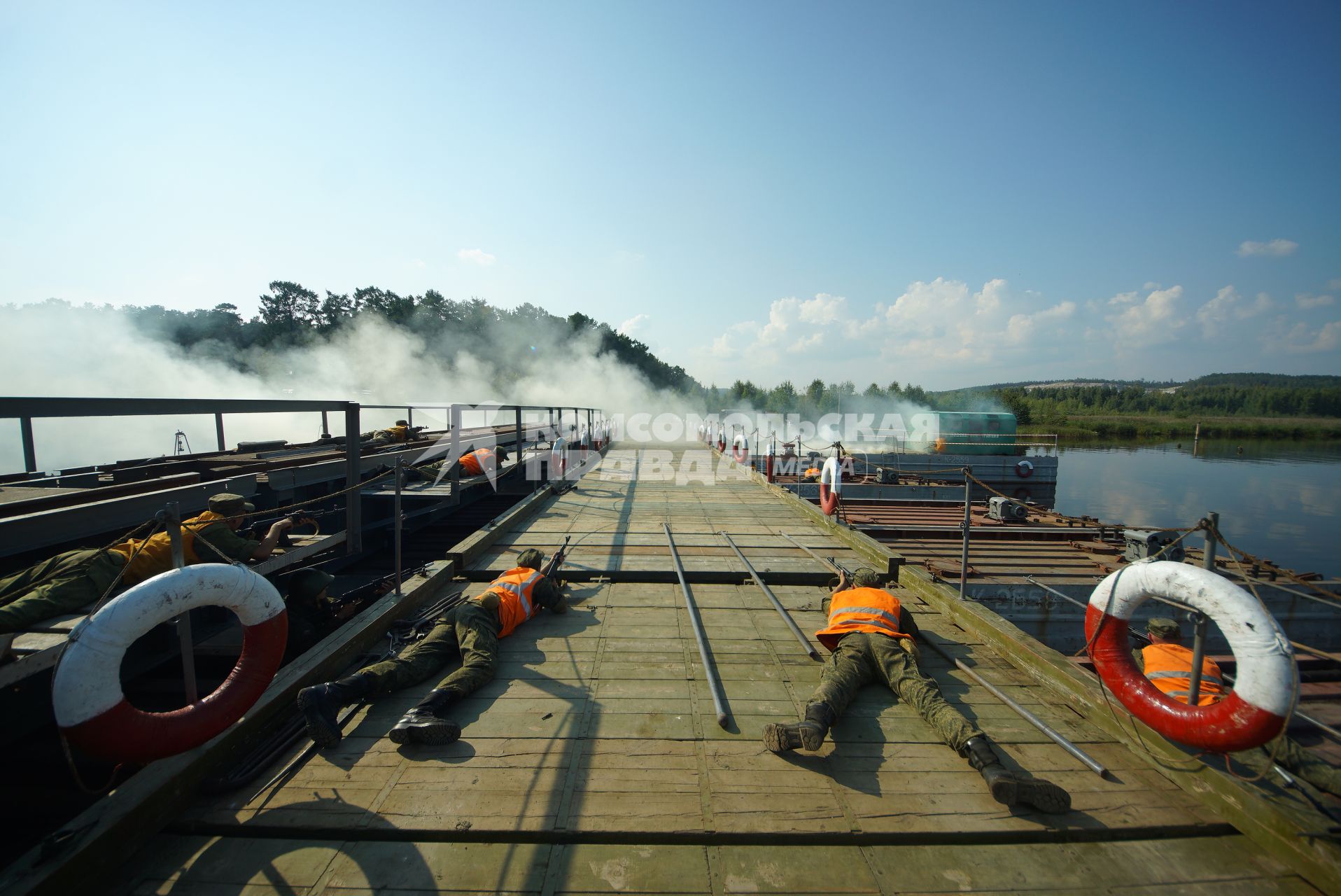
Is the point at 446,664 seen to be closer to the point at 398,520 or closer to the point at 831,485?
the point at 398,520

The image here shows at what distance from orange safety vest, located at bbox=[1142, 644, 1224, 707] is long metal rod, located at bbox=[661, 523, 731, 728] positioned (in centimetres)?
268

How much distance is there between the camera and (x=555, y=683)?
3.88 m

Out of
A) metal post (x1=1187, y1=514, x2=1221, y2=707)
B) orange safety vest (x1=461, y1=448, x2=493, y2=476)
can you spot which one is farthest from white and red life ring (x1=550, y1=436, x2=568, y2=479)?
metal post (x1=1187, y1=514, x2=1221, y2=707)

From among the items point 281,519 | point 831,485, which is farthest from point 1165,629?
point 281,519

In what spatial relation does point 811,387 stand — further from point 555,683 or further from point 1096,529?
point 555,683

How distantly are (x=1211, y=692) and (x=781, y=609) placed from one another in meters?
2.80

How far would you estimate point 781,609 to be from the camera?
5.08 m

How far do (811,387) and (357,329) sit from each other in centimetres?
6495

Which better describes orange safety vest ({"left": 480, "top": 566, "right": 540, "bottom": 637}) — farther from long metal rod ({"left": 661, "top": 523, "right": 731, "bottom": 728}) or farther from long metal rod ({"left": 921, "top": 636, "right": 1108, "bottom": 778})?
long metal rod ({"left": 921, "top": 636, "right": 1108, "bottom": 778})

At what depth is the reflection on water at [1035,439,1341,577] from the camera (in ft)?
76.9

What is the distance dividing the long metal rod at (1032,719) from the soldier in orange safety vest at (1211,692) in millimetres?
555

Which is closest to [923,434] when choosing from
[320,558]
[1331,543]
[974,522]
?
[1331,543]

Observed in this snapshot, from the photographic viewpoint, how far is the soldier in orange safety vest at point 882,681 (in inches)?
105

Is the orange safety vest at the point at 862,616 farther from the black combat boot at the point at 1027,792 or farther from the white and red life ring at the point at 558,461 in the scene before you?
the white and red life ring at the point at 558,461
